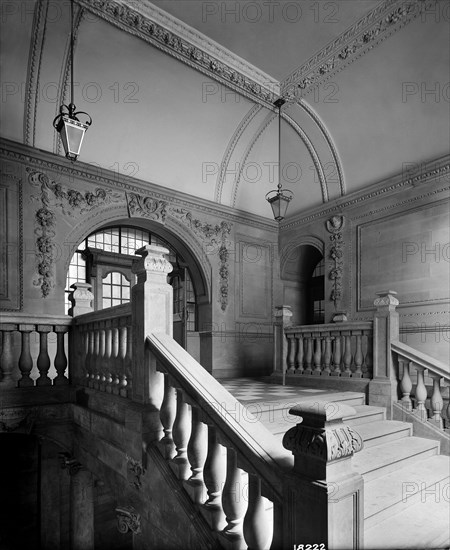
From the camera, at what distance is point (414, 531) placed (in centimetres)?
268

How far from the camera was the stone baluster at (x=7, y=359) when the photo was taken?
440cm

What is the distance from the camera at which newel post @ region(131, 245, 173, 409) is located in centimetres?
330

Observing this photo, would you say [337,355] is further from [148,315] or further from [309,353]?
[148,315]

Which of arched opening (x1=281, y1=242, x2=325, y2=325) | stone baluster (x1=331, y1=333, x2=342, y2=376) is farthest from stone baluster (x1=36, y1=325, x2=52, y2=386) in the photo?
arched opening (x1=281, y1=242, x2=325, y2=325)

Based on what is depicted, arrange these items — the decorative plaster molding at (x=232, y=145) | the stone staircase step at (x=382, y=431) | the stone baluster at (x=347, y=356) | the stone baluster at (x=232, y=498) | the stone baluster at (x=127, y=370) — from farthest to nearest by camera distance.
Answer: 1. the decorative plaster molding at (x=232, y=145)
2. the stone baluster at (x=347, y=356)
3. the stone staircase step at (x=382, y=431)
4. the stone baluster at (x=127, y=370)
5. the stone baluster at (x=232, y=498)

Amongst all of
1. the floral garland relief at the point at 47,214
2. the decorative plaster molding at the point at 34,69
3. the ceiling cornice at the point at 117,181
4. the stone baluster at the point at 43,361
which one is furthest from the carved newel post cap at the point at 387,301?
the decorative plaster molding at the point at 34,69

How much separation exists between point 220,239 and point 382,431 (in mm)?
6391

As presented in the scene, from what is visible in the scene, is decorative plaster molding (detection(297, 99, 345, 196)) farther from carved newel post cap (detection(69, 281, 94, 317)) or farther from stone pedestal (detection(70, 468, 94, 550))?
stone pedestal (detection(70, 468, 94, 550))

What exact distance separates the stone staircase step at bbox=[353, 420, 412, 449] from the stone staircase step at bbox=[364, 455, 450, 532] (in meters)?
0.41

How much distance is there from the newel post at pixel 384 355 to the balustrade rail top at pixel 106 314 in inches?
137

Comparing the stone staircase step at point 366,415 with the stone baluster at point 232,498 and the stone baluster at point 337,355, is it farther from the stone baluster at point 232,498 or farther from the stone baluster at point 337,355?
the stone baluster at point 232,498

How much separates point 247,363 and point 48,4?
811 cm

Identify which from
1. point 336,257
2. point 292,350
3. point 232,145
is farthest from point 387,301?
point 232,145

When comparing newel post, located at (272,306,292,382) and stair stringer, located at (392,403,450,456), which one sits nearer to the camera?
stair stringer, located at (392,403,450,456)
